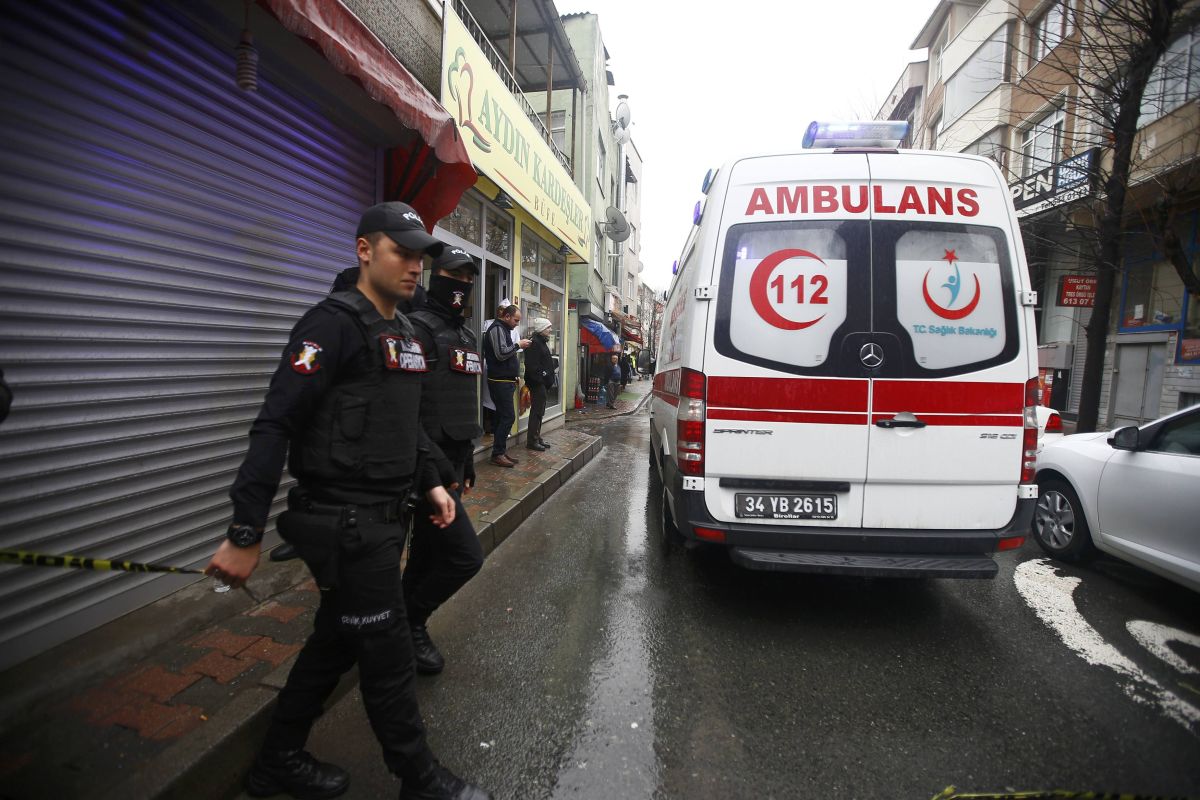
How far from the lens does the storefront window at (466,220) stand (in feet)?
20.2

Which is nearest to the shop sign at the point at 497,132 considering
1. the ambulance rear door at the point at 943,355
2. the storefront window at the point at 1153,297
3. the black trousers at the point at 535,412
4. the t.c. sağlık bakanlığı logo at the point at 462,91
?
the t.c. sağlık bakanlığı logo at the point at 462,91

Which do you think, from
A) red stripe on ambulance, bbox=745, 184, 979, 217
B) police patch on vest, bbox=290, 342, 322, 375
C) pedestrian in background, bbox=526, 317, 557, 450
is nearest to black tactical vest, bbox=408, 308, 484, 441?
police patch on vest, bbox=290, 342, 322, 375

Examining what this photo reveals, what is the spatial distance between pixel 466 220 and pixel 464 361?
14.5 ft

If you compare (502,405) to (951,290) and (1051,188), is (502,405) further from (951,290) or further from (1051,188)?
(1051,188)

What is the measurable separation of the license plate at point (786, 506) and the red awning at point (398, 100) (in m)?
3.12

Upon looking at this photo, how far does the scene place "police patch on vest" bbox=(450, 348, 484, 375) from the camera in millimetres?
2613

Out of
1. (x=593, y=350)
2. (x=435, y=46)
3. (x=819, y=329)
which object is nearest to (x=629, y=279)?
(x=593, y=350)

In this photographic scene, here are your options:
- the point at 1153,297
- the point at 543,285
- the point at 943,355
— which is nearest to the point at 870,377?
the point at 943,355

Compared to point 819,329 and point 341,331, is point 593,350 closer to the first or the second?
point 819,329

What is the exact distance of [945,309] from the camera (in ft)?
9.18

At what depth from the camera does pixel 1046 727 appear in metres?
2.17

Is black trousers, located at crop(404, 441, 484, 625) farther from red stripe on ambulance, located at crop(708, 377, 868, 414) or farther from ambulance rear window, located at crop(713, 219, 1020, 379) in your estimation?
ambulance rear window, located at crop(713, 219, 1020, 379)

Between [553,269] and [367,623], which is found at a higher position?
[553,269]

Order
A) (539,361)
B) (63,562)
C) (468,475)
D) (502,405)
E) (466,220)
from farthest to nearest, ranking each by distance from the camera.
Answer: (539,361) → (466,220) → (502,405) → (468,475) → (63,562)
